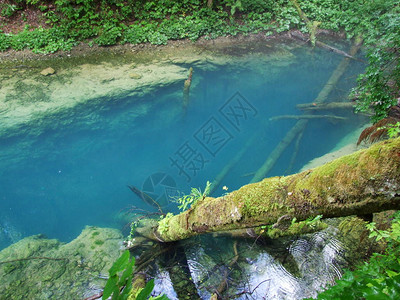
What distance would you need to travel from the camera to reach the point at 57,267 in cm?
292

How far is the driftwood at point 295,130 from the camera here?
492cm

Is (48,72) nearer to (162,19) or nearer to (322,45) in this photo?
(162,19)

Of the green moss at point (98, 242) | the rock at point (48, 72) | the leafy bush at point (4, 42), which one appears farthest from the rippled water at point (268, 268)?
the leafy bush at point (4, 42)

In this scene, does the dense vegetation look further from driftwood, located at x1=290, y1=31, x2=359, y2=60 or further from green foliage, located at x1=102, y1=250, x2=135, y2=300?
green foliage, located at x1=102, y1=250, x2=135, y2=300

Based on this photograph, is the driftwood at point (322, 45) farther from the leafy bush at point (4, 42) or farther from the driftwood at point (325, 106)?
the leafy bush at point (4, 42)

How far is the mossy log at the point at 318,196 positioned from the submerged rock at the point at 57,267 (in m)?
1.19

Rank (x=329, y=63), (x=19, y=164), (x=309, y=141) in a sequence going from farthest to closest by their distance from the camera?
(x=329, y=63), (x=309, y=141), (x=19, y=164)

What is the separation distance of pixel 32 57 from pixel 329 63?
825 centimetres

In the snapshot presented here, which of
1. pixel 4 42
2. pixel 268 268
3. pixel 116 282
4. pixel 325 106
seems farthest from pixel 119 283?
pixel 4 42

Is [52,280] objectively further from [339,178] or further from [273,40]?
[273,40]

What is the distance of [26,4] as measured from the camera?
7016 mm

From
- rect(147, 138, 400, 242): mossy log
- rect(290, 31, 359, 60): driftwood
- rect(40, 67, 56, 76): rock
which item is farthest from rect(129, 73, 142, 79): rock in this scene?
rect(290, 31, 359, 60): driftwood

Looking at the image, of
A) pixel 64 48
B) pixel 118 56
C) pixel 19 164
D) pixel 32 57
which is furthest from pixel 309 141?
pixel 32 57

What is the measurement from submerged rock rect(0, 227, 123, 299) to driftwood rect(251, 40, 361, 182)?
2.71m
